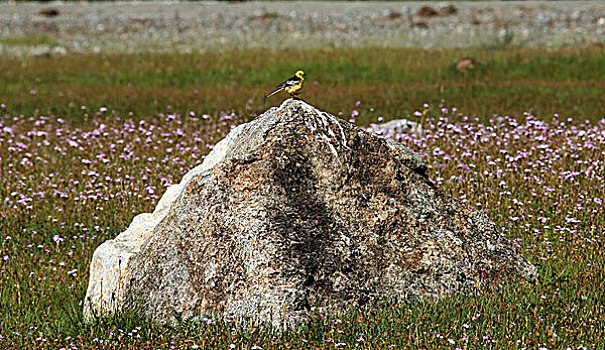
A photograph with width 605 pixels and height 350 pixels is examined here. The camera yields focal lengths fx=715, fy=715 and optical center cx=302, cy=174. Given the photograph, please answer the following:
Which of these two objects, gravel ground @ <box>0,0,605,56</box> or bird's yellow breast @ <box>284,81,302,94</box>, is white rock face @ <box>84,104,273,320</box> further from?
gravel ground @ <box>0,0,605,56</box>

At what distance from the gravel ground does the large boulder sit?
1783 cm

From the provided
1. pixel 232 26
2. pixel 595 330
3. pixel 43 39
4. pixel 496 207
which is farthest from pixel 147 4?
pixel 595 330

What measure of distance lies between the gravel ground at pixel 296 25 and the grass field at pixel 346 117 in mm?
5548

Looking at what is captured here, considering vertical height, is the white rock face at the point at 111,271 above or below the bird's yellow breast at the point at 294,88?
below

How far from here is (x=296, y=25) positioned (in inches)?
1314

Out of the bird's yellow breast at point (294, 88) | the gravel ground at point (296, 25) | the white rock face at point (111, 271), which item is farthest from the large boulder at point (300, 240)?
the gravel ground at point (296, 25)

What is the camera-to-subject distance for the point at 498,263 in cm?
650

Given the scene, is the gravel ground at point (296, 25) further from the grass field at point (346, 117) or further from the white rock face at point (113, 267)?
the white rock face at point (113, 267)

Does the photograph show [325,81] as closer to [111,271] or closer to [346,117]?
[346,117]

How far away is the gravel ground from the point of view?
27000 millimetres

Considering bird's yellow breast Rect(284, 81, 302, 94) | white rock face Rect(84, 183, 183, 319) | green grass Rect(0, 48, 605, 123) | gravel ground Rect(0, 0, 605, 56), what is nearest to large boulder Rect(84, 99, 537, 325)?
white rock face Rect(84, 183, 183, 319)

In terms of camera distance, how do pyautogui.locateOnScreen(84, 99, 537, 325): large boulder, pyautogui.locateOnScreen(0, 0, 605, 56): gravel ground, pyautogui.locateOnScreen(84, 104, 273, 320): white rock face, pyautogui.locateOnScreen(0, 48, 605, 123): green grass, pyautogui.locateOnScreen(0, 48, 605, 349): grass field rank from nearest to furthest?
1. pyautogui.locateOnScreen(0, 48, 605, 349): grass field
2. pyautogui.locateOnScreen(84, 99, 537, 325): large boulder
3. pyautogui.locateOnScreen(84, 104, 273, 320): white rock face
4. pyautogui.locateOnScreen(0, 48, 605, 123): green grass
5. pyautogui.locateOnScreen(0, 0, 605, 56): gravel ground

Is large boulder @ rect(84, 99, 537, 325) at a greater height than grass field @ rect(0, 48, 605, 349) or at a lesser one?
greater

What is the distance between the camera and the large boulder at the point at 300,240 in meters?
5.76
